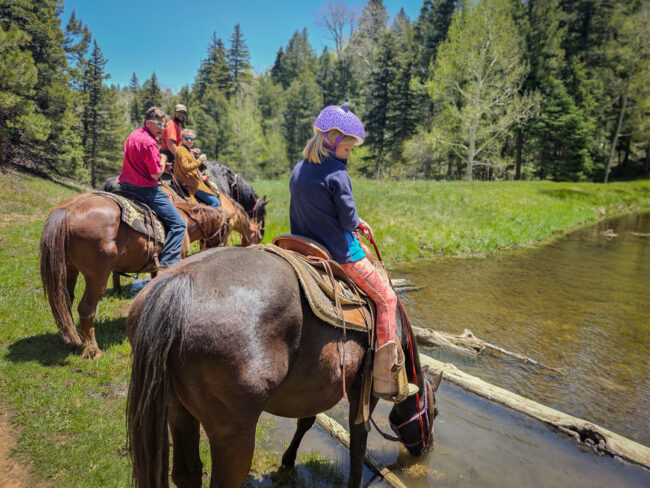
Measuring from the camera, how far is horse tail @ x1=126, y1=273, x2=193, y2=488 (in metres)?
2.04

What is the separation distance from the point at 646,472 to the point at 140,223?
6.96 metres

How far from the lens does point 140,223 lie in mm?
5750

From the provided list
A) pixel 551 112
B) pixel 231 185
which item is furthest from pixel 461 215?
pixel 551 112

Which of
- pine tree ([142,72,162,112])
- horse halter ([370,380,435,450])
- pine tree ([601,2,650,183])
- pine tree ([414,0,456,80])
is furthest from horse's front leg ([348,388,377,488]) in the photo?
pine tree ([142,72,162,112])

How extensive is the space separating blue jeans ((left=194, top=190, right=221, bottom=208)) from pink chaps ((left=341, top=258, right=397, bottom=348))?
20.6 feet

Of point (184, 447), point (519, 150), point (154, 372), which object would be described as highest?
Answer: point (519, 150)

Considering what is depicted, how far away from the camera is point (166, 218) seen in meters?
6.25

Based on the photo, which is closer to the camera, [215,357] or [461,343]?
[215,357]

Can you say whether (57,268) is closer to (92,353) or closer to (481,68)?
(92,353)

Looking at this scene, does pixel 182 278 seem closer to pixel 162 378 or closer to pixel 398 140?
pixel 162 378

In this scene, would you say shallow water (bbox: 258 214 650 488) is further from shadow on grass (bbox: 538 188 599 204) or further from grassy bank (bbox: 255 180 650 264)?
shadow on grass (bbox: 538 188 599 204)

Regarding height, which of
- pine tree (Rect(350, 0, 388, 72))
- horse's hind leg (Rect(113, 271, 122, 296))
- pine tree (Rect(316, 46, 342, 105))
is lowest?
horse's hind leg (Rect(113, 271, 122, 296))

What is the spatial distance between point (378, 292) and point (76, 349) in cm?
462

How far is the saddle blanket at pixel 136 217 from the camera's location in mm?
5550
